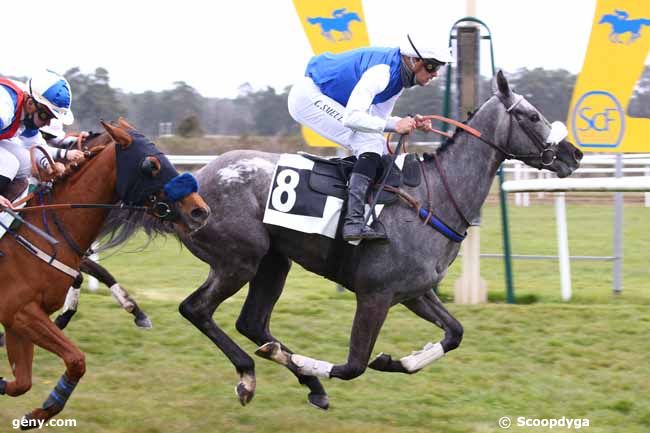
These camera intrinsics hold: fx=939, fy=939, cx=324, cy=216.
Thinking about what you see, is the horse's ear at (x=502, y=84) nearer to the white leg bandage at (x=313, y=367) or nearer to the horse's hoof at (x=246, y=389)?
the white leg bandage at (x=313, y=367)

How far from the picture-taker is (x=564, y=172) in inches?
226

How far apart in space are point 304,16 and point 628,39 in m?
2.92

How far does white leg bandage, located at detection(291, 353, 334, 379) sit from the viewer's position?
545 cm

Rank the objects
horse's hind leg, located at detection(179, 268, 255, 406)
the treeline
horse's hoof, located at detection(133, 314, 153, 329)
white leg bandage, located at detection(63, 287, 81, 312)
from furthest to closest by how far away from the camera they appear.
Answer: the treeline
horse's hoof, located at detection(133, 314, 153, 329)
white leg bandage, located at detection(63, 287, 81, 312)
horse's hind leg, located at detection(179, 268, 255, 406)

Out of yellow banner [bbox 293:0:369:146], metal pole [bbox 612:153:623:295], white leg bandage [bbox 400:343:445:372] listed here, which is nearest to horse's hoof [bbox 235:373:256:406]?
white leg bandage [bbox 400:343:445:372]

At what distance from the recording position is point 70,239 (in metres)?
4.93

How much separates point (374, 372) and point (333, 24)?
11.7ft

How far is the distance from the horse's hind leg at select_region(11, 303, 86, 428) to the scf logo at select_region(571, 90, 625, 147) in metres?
5.40

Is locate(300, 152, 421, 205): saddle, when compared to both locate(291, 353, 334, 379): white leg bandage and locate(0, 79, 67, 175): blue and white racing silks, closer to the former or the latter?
locate(291, 353, 334, 379): white leg bandage

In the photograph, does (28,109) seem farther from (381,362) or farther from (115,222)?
(381,362)

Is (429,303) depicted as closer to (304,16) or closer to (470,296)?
(470,296)

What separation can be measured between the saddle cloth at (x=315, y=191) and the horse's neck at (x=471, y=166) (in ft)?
0.70

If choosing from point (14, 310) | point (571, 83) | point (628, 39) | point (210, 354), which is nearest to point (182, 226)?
point (14, 310)

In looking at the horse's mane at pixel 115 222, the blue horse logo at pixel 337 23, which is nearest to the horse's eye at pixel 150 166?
the horse's mane at pixel 115 222
